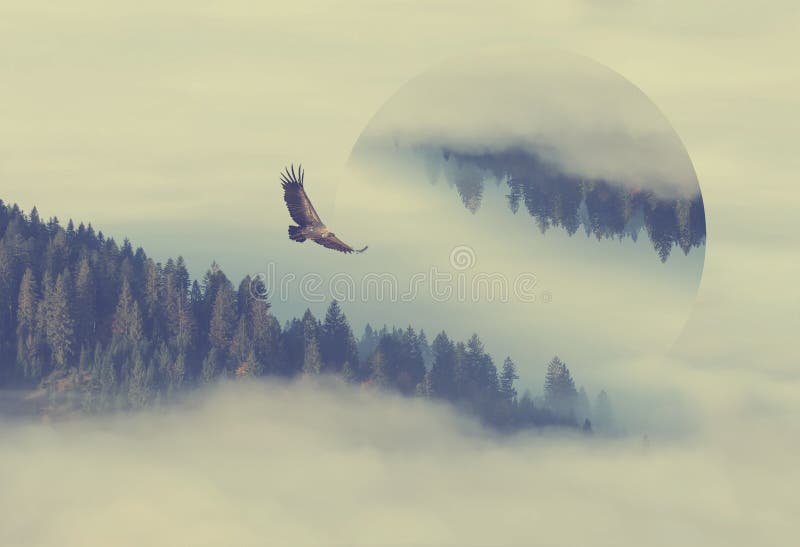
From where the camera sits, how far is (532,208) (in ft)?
472

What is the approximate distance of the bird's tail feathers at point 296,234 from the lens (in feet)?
408

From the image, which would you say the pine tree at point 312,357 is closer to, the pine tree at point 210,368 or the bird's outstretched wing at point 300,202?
the pine tree at point 210,368

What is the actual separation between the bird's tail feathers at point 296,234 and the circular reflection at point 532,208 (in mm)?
17265

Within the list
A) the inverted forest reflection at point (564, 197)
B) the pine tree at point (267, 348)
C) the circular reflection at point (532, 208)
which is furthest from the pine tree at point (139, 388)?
the inverted forest reflection at point (564, 197)

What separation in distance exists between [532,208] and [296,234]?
28.8 metres

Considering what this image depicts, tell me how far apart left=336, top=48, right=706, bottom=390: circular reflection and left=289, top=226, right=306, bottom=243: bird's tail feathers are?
1726 cm

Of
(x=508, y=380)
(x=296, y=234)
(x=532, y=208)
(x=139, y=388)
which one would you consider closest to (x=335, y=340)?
(x=139, y=388)

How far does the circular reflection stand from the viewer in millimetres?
142375

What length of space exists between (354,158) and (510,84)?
16.2 metres

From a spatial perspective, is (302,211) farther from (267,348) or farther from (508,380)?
(267,348)

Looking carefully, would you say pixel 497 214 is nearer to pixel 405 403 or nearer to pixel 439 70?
pixel 439 70

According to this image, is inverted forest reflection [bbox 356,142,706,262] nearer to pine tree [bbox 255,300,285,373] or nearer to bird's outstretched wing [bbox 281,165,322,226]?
bird's outstretched wing [bbox 281,165,322,226]

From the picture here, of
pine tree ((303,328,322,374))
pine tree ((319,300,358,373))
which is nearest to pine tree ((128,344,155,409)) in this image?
pine tree ((303,328,322,374))

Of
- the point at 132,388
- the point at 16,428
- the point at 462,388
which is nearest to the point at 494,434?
the point at 462,388
